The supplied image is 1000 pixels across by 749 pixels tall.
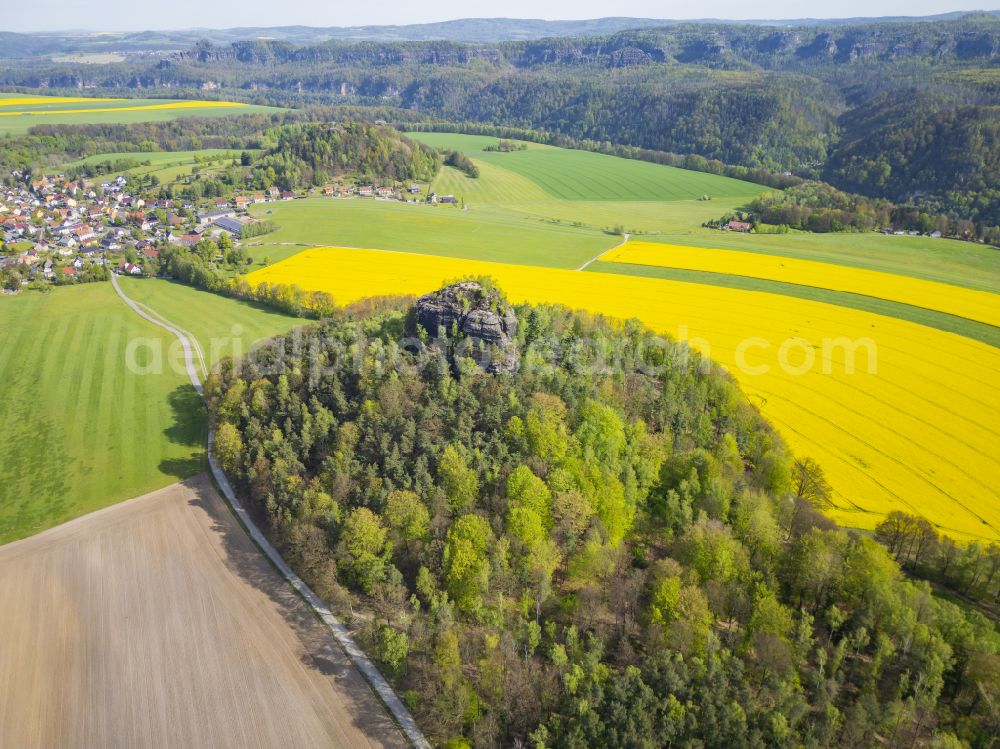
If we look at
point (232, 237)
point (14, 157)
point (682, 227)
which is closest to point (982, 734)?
point (682, 227)

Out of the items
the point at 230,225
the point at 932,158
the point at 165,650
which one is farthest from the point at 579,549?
the point at 932,158

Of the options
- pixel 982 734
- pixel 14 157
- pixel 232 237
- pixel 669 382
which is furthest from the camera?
pixel 14 157

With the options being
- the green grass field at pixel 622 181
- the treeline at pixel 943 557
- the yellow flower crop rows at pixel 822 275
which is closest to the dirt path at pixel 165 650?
the treeline at pixel 943 557

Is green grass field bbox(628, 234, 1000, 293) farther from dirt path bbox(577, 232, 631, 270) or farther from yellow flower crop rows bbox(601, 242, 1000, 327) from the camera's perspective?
dirt path bbox(577, 232, 631, 270)

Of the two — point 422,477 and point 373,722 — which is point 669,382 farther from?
point 373,722

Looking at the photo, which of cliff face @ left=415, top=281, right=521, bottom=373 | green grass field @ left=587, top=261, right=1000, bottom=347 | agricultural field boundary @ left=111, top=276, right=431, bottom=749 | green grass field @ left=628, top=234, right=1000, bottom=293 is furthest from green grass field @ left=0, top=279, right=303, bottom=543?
green grass field @ left=628, top=234, right=1000, bottom=293

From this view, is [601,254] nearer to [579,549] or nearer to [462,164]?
[579,549]
